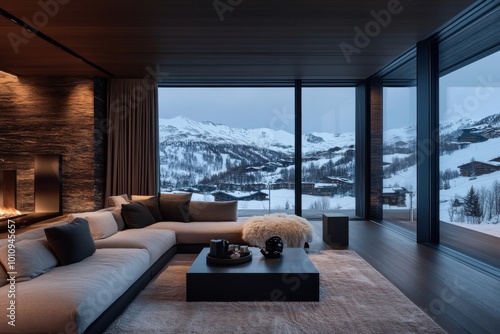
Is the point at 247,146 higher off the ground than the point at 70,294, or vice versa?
the point at 247,146

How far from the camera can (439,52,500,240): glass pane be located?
3740mm

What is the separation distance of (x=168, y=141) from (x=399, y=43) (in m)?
4.38

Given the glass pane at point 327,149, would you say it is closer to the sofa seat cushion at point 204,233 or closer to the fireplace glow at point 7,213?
the sofa seat cushion at point 204,233

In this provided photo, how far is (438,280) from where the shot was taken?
3195 millimetres

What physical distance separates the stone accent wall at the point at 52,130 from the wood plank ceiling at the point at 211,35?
267mm

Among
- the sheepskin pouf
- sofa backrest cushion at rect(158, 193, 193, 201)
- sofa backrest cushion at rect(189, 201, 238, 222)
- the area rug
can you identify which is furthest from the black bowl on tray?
sofa backrest cushion at rect(158, 193, 193, 201)

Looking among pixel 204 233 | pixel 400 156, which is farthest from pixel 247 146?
pixel 204 233

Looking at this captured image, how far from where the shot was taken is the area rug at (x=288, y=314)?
89.9 inches

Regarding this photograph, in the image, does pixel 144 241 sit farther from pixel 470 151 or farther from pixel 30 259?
pixel 470 151

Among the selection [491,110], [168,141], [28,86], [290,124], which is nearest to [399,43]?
[491,110]

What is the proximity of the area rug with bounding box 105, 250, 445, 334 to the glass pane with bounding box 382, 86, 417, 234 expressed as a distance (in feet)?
8.24

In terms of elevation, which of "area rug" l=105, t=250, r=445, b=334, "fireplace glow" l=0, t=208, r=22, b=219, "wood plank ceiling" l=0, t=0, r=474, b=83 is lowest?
"area rug" l=105, t=250, r=445, b=334

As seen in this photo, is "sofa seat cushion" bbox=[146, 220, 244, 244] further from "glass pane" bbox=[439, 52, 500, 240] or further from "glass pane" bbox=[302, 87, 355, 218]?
"glass pane" bbox=[302, 87, 355, 218]

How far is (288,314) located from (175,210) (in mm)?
2592
